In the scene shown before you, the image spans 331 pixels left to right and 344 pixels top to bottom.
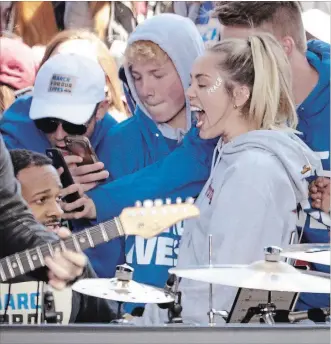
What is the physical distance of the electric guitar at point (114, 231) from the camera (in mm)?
3834

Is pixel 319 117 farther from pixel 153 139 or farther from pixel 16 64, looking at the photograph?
pixel 16 64

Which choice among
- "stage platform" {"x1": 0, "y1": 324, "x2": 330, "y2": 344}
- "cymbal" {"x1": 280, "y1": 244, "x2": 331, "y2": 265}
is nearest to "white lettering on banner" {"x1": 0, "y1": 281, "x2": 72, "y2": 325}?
"stage platform" {"x1": 0, "y1": 324, "x2": 330, "y2": 344}

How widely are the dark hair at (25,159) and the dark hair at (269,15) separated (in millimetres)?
915

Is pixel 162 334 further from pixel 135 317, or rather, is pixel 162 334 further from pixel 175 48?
pixel 175 48

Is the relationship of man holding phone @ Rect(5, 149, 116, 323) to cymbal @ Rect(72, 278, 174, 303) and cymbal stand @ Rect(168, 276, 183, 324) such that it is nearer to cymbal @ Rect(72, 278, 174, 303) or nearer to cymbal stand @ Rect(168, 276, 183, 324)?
cymbal @ Rect(72, 278, 174, 303)

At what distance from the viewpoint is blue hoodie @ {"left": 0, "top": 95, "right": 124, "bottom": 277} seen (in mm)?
3871

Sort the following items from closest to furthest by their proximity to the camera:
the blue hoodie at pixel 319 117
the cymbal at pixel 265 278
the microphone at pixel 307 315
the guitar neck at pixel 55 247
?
the cymbal at pixel 265 278 < the microphone at pixel 307 315 < the guitar neck at pixel 55 247 < the blue hoodie at pixel 319 117

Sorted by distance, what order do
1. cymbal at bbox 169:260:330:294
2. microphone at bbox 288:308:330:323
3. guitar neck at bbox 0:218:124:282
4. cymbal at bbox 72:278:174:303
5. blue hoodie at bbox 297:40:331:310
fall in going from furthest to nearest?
blue hoodie at bbox 297:40:331:310
guitar neck at bbox 0:218:124:282
cymbal at bbox 72:278:174:303
microphone at bbox 288:308:330:323
cymbal at bbox 169:260:330:294

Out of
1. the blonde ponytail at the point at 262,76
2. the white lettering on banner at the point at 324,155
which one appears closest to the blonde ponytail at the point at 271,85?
the blonde ponytail at the point at 262,76

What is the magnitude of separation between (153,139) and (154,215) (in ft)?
1.04

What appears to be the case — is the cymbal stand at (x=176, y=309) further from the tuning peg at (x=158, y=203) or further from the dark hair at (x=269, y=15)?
the dark hair at (x=269, y=15)

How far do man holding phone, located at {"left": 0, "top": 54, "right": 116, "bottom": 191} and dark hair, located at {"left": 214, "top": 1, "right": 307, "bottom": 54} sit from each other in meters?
0.57

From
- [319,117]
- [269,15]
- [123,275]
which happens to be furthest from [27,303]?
[269,15]

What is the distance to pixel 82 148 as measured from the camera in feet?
12.9
